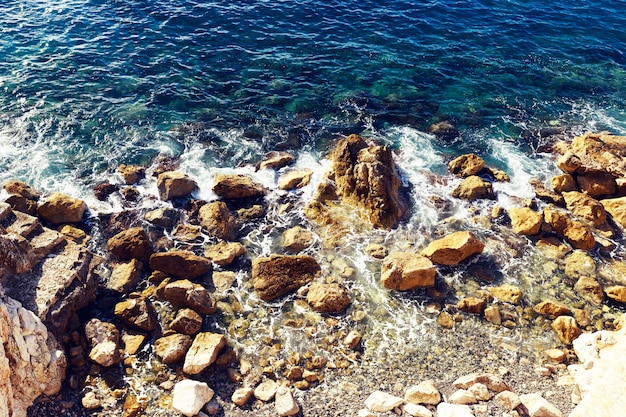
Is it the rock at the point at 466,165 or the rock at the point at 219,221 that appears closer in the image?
the rock at the point at 219,221

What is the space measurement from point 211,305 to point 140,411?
4590 mm

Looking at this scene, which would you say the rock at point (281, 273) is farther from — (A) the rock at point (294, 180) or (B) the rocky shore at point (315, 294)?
(A) the rock at point (294, 180)

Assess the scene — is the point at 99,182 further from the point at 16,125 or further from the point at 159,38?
the point at 159,38

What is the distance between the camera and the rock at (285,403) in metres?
14.0

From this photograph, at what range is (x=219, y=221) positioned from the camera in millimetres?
21172

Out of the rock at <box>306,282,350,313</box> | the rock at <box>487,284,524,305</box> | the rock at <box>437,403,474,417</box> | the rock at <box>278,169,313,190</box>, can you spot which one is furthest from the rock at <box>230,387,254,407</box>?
the rock at <box>278,169,313,190</box>

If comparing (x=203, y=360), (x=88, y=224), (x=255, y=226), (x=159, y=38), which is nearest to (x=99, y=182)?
(x=88, y=224)

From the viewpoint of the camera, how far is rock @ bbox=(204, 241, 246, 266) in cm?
1959

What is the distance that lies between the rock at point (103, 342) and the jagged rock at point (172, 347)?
141cm

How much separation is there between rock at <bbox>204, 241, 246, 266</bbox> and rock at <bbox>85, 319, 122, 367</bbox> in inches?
200

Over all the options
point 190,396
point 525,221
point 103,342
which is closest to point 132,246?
point 103,342

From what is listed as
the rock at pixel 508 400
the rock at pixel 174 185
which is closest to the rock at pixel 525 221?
the rock at pixel 508 400

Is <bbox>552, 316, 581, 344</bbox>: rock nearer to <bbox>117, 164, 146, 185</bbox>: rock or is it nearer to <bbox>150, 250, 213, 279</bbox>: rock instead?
<bbox>150, 250, 213, 279</bbox>: rock

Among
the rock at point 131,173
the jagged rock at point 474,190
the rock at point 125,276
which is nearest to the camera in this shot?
the rock at point 125,276
